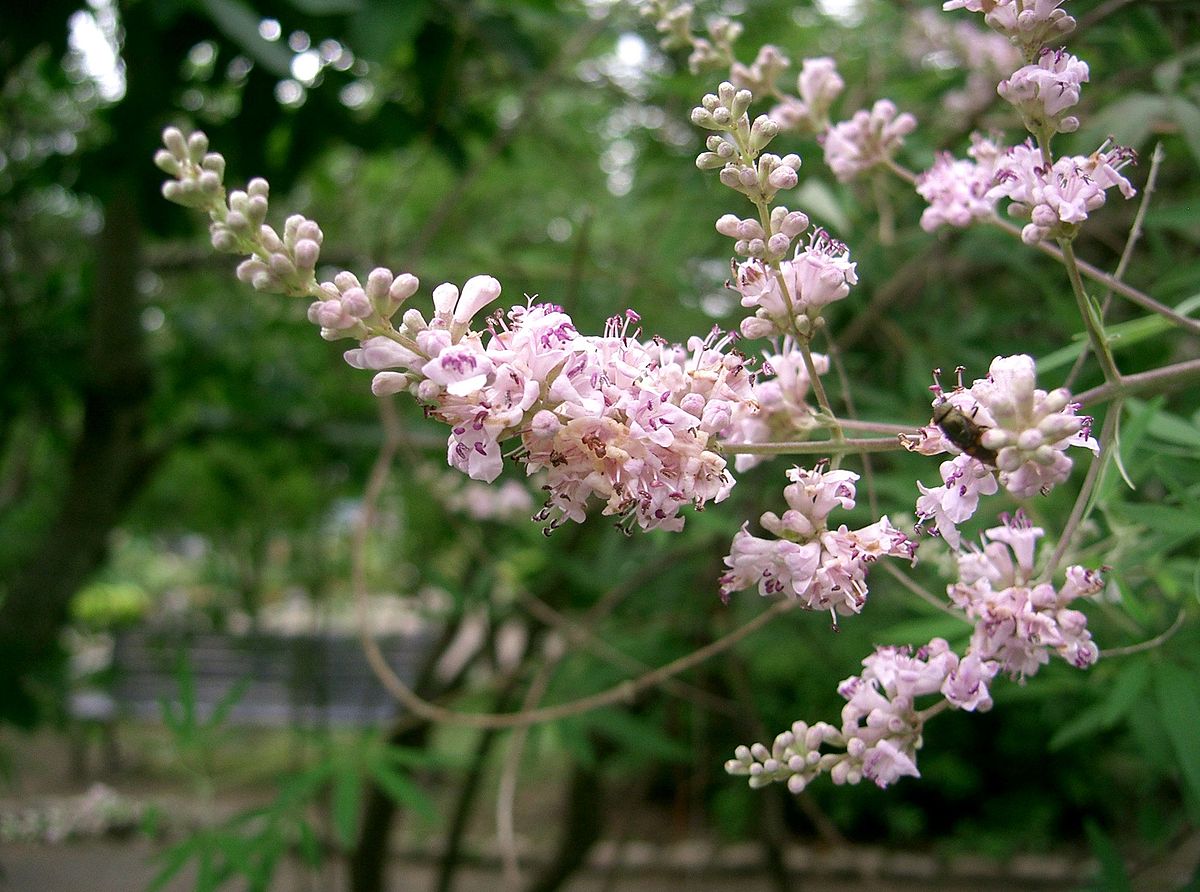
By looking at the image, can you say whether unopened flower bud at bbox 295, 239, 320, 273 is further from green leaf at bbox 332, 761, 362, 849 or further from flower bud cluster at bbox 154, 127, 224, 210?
green leaf at bbox 332, 761, 362, 849

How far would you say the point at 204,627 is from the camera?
985cm

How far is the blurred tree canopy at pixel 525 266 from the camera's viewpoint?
1.88 metres

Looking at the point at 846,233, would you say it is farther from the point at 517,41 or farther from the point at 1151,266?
the point at 517,41

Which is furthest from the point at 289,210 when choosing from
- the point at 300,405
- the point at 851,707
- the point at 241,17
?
the point at 851,707

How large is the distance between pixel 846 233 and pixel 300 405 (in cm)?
245

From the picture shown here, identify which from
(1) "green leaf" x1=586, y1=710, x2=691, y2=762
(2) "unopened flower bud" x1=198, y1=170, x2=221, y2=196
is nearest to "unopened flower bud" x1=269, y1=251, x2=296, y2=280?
(2) "unopened flower bud" x1=198, y1=170, x2=221, y2=196

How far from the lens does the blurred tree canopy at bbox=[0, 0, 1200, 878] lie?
1.88m

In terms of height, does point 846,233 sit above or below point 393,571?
Result: above

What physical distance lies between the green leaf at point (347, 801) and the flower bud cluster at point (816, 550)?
1804 millimetres

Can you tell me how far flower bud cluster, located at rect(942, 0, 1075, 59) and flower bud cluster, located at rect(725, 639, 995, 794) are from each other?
0.56 meters

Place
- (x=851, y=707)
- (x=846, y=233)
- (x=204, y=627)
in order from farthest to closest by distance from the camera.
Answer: (x=204, y=627)
(x=846, y=233)
(x=851, y=707)

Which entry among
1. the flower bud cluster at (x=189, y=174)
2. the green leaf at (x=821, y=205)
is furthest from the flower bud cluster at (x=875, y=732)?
the green leaf at (x=821, y=205)

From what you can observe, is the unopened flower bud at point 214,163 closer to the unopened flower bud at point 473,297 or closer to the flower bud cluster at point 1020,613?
the unopened flower bud at point 473,297

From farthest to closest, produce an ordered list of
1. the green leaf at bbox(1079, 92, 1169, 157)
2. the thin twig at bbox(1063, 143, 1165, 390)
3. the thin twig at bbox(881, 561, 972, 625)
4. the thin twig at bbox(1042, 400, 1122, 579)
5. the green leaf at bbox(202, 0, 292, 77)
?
the green leaf at bbox(202, 0, 292, 77) < the green leaf at bbox(1079, 92, 1169, 157) < the thin twig at bbox(1063, 143, 1165, 390) < the thin twig at bbox(881, 561, 972, 625) < the thin twig at bbox(1042, 400, 1122, 579)
